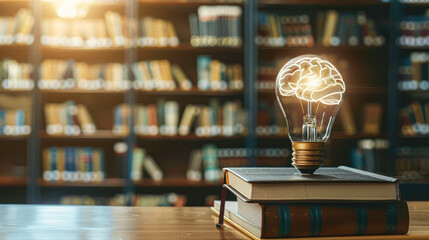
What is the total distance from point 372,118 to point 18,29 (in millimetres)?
2687

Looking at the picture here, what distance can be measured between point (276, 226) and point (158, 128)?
2.83 meters

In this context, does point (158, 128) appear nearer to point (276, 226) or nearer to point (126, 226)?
point (126, 226)

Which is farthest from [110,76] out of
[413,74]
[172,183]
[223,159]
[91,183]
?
[413,74]

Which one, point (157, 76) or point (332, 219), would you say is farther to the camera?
point (157, 76)

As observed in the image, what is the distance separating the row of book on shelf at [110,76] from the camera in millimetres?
3461

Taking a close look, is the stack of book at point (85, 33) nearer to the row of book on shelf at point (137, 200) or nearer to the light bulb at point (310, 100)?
the row of book on shelf at point (137, 200)

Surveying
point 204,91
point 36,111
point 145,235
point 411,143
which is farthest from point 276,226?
point 411,143

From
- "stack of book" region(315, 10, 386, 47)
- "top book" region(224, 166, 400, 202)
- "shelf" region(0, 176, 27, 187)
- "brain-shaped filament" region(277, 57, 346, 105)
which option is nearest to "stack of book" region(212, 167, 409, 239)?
"top book" region(224, 166, 400, 202)

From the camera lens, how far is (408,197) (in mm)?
3596

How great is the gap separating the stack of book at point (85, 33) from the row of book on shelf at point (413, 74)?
204 centimetres

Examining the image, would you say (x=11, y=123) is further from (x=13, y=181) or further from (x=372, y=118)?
(x=372, y=118)

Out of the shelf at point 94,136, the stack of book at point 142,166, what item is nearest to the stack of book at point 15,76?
the shelf at point 94,136

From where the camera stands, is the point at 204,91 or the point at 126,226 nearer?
the point at 126,226

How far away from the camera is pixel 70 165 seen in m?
3.48
